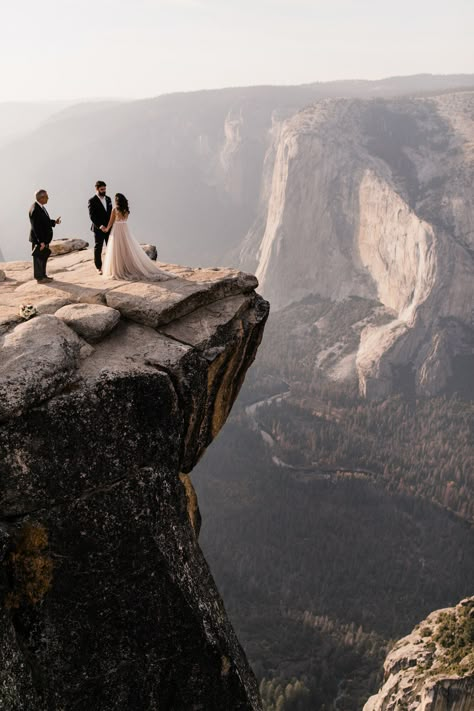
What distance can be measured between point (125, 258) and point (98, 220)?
6.84 feet

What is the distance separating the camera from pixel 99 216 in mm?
19062

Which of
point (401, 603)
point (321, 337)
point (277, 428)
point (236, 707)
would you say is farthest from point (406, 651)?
point (321, 337)

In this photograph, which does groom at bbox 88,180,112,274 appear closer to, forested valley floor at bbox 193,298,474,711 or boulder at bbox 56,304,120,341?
boulder at bbox 56,304,120,341

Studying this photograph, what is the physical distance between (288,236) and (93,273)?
589ft

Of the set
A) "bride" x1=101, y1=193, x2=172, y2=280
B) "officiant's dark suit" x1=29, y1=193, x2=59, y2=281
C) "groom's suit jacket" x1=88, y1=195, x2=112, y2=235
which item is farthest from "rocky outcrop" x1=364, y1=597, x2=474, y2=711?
"officiant's dark suit" x1=29, y1=193, x2=59, y2=281

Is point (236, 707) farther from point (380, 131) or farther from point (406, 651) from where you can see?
point (380, 131)

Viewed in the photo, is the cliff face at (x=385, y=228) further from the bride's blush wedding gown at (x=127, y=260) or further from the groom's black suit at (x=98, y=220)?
the bride's blush wedding gown at (x=127, y=260)

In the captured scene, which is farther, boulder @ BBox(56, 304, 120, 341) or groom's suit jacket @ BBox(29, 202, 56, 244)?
groom's suit jacket @ BBox(29, 202, 56, 244)

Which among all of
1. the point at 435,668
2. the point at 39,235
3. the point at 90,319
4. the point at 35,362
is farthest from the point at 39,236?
the point at 435,668

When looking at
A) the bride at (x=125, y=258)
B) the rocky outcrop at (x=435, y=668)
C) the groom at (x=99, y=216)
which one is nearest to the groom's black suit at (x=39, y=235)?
the groom at (x=99, y=216)

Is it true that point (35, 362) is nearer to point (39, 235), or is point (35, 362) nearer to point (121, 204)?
point (39, 235)

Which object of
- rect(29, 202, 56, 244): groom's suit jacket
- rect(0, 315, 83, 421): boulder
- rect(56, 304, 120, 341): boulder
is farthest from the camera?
rect(29, 202, 56, 244): groom's suit jacket

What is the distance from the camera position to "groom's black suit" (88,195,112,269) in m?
18.8

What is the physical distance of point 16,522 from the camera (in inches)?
458
